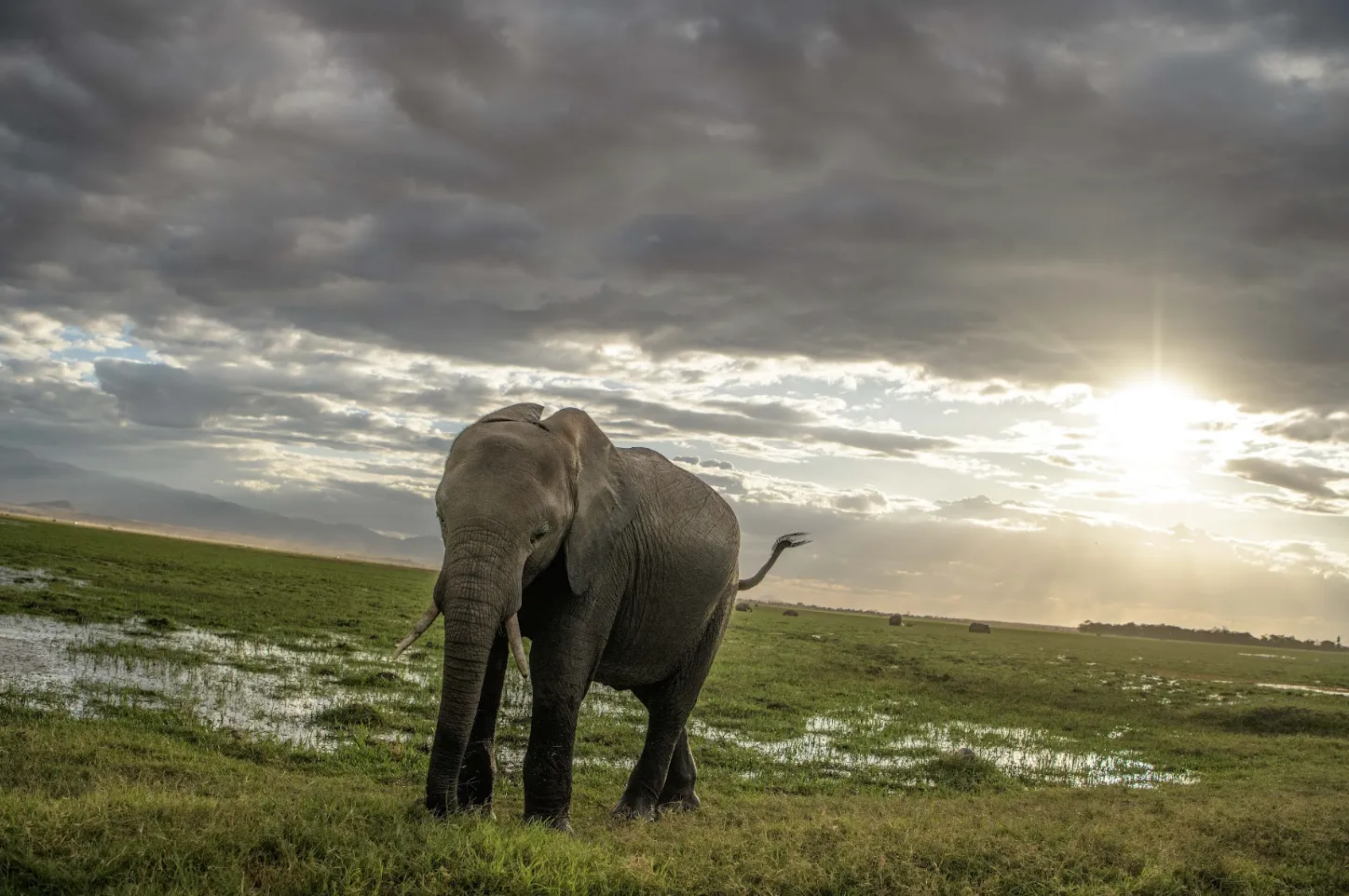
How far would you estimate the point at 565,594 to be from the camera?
8617 millimetres

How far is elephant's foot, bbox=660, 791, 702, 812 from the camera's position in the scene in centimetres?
1123

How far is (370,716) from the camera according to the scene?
48.0 feet

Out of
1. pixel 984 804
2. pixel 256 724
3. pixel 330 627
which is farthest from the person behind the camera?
pixel 330 627

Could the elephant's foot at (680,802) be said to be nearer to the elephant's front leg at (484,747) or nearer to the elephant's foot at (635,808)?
the elephant's foot at (635,808)

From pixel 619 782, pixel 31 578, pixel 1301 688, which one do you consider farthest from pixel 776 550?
pixel 1301 688

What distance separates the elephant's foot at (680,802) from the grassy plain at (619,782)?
33 centimetres

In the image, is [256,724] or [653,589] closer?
[653,589]

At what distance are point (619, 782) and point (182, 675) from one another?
877 centimetres

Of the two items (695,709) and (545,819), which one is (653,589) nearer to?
(545,819)

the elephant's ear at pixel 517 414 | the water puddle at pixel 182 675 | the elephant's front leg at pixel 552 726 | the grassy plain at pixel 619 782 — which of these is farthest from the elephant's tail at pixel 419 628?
the water puddle at pixel 182 675

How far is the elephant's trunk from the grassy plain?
58cm

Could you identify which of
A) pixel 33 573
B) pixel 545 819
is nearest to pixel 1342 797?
pixel 545 819

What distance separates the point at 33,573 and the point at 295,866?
3199 cm

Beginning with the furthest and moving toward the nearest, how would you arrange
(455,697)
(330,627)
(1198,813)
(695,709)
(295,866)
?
(330,627), (695,709), (1198,813), (455,697), (295,866)
